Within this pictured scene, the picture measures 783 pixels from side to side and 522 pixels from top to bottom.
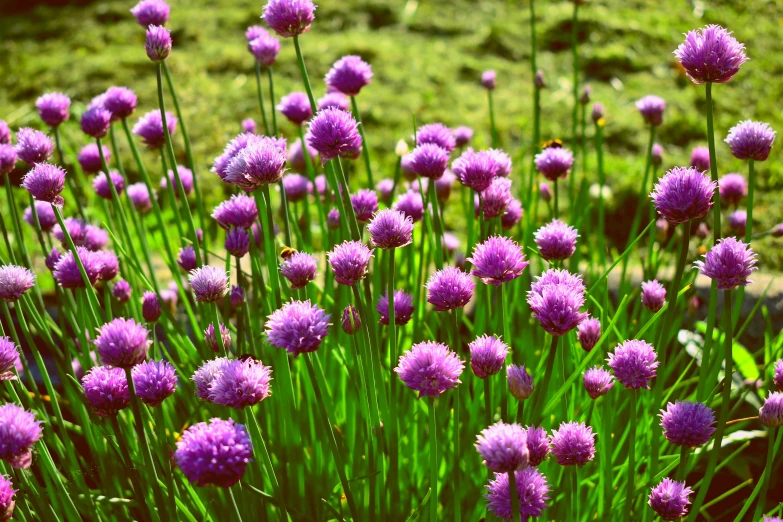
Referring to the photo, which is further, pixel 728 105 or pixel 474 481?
pixel 728 105

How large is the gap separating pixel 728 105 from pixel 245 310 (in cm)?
370

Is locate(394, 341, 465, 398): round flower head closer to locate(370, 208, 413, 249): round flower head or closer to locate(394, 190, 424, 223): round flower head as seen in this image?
locate(370, 208, 413, 249): round flower head

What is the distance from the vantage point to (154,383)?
1206 millimetres

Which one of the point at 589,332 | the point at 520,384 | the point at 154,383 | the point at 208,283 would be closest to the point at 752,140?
the point at 589,332

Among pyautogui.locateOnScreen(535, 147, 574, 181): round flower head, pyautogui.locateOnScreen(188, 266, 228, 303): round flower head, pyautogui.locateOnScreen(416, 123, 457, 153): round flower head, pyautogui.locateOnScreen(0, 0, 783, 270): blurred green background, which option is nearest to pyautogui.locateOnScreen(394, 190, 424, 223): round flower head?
pyautogui.locateOnScreen(416, 123, 457, 153): round flower head

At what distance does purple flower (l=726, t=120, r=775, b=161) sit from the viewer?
4.53ft

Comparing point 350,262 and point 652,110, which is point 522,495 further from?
point 652,110

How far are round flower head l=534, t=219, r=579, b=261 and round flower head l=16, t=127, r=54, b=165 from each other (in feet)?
3.63

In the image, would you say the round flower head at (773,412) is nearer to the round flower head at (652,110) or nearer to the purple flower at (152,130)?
the round flower head at (652,110)

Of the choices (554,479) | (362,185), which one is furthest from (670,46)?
(554,479)

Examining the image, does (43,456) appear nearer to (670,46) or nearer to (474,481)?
(474,481)

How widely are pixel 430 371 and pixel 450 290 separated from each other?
0.18m

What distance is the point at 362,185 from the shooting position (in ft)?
11.5

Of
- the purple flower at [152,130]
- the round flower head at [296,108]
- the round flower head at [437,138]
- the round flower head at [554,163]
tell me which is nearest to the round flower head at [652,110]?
the round flower head at [554,163]
